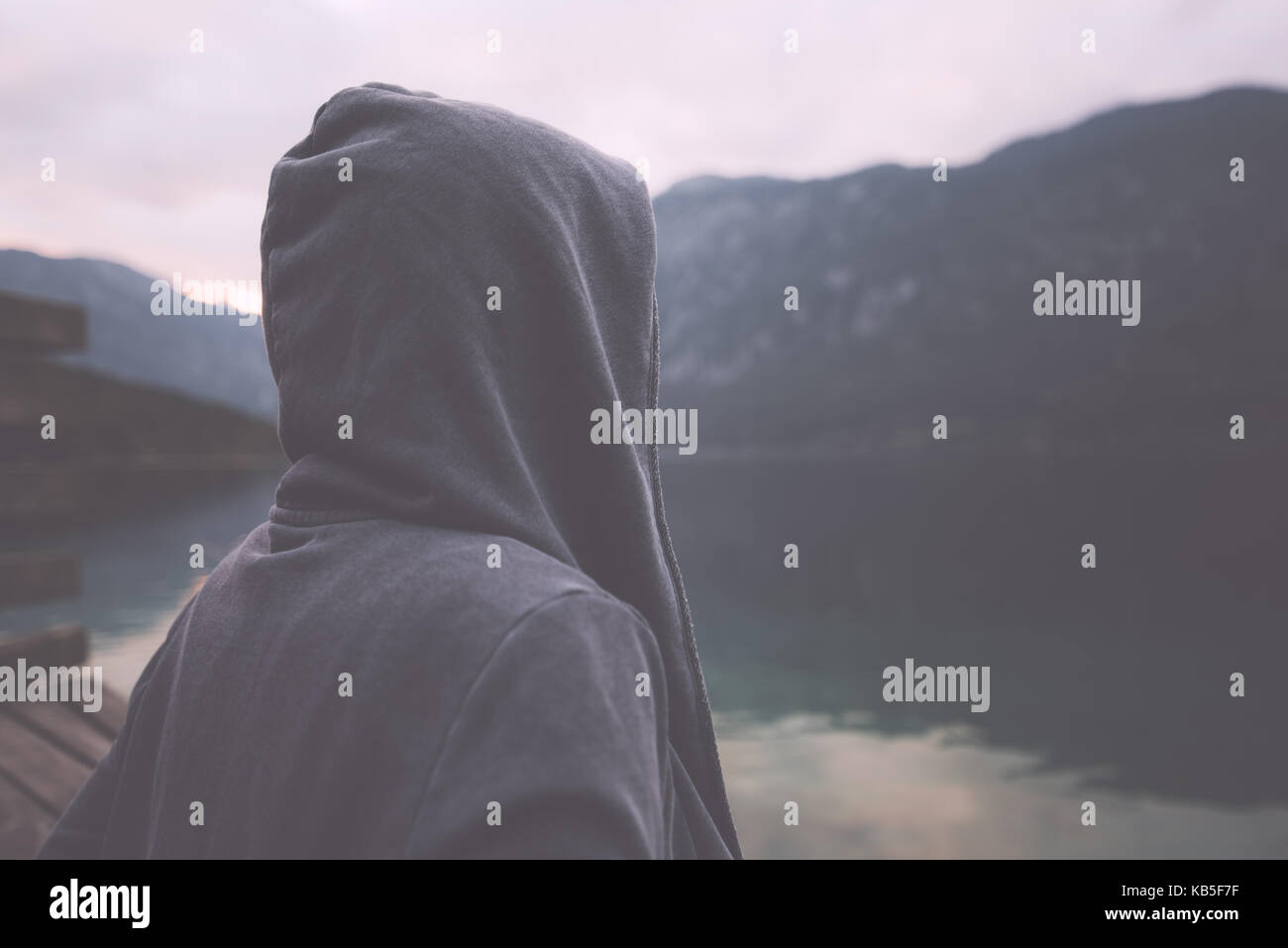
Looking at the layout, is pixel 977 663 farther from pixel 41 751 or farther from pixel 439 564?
pixel 439 564

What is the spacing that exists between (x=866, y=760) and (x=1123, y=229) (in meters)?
184

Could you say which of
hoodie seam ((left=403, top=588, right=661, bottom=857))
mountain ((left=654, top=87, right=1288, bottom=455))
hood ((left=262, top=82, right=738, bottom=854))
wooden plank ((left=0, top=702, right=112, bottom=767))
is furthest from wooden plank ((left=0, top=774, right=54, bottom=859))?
mountain ((left=654, top=87, right=1288, bottom=455))

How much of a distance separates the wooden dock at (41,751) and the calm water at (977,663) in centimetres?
54

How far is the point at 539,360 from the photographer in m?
1.26

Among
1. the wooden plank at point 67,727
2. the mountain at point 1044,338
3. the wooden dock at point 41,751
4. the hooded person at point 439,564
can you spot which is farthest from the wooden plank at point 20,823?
the mountain at point 1044,338

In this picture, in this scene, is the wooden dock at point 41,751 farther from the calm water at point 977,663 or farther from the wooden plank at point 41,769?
the calm water at point 977,663

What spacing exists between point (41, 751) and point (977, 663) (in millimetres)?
25681

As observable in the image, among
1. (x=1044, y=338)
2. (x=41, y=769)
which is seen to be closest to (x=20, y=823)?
(x=41, y=769)

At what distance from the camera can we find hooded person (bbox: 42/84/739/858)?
36.2 inches

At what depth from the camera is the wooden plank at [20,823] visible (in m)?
2.54

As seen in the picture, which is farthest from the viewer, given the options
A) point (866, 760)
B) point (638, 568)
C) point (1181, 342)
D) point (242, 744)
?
point (1181, 342)

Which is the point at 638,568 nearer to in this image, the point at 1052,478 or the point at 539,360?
the point at 539,360

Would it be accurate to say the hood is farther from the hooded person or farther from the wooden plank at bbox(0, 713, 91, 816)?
the wooden plank at bbox(0, 713, 91, 816)
